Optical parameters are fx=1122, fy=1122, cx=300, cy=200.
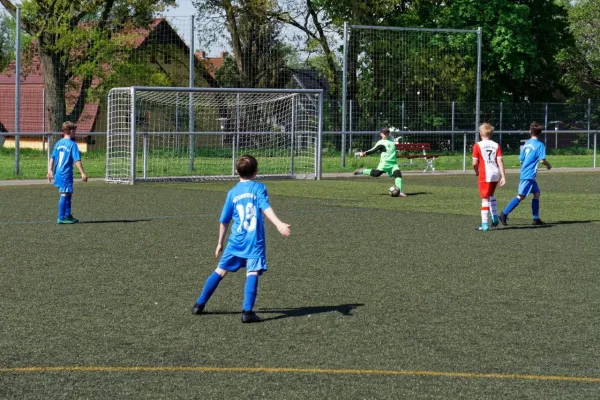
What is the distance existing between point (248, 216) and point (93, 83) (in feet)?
70.5

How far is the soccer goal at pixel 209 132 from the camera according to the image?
26.4 meters

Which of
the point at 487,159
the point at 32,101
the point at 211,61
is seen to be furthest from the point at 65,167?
the point at 211,61

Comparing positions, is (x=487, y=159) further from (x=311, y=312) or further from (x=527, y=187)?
(x=311, y=312)

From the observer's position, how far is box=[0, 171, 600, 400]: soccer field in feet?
21.4

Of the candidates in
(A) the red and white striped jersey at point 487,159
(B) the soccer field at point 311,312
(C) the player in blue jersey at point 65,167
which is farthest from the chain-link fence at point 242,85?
(A) the red and white striped jersey at point 487,159

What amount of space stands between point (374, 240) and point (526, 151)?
3.43 m

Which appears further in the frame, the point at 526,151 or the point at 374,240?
the point at 526,151

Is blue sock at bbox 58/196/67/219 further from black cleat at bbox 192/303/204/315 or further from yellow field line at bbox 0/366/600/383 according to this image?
yellow field line at bbox 0/366/600/383

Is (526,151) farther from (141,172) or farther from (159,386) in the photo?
(141,172)

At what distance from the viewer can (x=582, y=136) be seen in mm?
39812

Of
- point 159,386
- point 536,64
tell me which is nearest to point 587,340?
point 159,386

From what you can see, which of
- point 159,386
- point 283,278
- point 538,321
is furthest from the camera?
point 283,278

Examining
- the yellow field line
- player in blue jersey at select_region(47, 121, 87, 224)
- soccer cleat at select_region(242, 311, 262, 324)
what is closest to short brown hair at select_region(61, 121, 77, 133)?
player in blue jersey at select_region(47, 121, 87, 224)

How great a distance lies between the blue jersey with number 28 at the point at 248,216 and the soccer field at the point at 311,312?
0.57m
